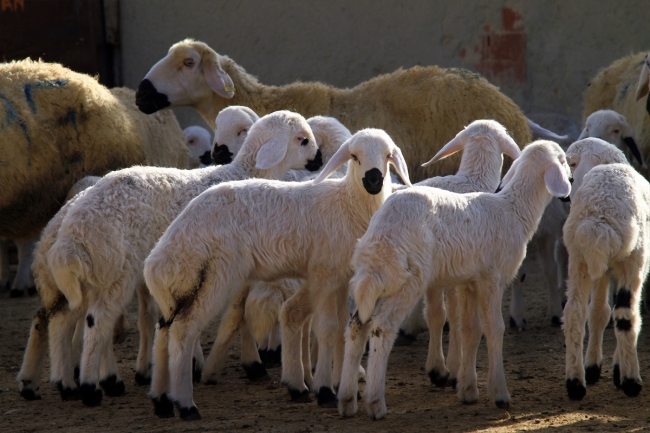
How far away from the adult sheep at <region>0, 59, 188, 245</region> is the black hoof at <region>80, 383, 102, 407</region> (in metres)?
2.71

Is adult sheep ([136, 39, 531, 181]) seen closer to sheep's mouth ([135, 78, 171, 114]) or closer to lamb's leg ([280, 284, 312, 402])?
sheep's mouth ([135, 78, 171, 114])

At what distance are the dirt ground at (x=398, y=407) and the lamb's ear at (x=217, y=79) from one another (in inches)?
111

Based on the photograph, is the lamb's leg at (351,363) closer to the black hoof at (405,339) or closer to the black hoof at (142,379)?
the black hoof at (142,379)

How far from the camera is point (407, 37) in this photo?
440 inches

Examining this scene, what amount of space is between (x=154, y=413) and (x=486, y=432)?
1968mm

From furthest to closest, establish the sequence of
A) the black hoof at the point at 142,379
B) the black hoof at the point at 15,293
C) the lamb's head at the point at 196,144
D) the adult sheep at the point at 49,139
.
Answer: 1. the lamb's head at the point at 196,144
2. the black hoof at the point at 15,293
3. the adult sheep at the point at 49,139
4. the black hoof at the point at 142,379

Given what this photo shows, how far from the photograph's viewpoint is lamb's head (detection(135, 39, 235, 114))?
324 inches

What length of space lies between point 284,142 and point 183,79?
106 inches

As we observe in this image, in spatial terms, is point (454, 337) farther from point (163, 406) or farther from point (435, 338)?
point (163, 406)

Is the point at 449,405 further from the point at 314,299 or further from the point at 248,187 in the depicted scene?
the point at 248,187

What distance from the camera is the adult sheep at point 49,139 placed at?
294 inches

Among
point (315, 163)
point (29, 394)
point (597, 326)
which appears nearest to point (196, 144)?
point (315, 163)

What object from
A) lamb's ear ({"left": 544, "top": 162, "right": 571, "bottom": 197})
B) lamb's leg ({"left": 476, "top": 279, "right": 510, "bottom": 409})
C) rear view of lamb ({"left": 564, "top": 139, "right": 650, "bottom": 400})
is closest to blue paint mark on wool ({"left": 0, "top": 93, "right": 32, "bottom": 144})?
lamb's leg ({"left": 476, "top": 279, "right": 510, "bottom": 409})

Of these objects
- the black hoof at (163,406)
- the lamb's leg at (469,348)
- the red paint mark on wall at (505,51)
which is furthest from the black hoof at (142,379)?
the red paint mark on wall at (505,51)
